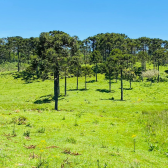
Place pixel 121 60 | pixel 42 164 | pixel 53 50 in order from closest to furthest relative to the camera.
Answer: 1. pixel 42 164
2. pixel 53 50
3. pixel 121 60

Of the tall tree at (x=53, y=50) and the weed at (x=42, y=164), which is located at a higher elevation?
the tall tree at (x=53, y=50)

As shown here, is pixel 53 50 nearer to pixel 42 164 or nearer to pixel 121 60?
pixel 121 60

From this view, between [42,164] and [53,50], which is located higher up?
[53,50]

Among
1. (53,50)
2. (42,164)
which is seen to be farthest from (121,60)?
(42,164)

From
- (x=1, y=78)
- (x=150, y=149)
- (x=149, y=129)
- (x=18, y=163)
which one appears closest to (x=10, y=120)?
(x=18, y=163)

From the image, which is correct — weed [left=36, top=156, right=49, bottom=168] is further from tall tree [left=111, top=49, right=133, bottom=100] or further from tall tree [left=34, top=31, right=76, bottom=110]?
tall tree [left=111, top=49, right=133, bottom=100]

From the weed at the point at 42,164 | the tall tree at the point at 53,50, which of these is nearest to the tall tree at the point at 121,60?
the tall tree at the point at 53,50

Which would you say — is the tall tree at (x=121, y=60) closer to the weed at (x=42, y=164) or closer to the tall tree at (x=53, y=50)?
the tall tree at (x=53, y=50)

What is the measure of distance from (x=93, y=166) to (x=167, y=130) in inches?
500

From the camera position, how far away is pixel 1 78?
8525 cm

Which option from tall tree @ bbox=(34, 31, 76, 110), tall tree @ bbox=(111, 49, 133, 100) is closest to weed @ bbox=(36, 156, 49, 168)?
tall tree @ bbox=(34, 31, 76, 110)

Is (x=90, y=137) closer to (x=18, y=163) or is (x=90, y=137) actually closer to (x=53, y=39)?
(x=18, y=163)

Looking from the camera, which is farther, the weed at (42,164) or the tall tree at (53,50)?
the tall tree at (53,50)

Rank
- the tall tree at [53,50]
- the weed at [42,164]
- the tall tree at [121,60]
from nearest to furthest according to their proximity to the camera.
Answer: the weed at [42,164] < the tall tree at [53,50] < the tall tree at [121,60]
